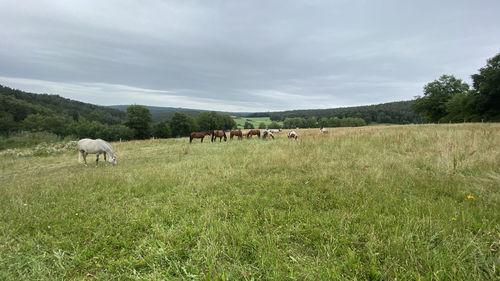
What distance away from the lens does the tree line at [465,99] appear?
1175 inches

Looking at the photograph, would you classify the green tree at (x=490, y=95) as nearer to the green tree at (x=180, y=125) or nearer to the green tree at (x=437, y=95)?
the green tree at (x=437, y=95)

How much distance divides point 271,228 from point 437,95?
69142mm

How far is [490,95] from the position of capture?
2955 cm

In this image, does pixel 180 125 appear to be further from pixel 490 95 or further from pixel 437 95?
pixel 437 95

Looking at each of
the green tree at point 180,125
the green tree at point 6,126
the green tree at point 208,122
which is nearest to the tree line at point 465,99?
the green tree at point 208,122

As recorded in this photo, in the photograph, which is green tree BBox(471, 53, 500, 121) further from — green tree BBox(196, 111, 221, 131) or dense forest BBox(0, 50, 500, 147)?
green tree BBox(196, 111, 221, 131)

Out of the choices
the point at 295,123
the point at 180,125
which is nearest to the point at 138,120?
the point at 180,125

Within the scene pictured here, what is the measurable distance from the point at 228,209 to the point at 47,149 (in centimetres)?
2392

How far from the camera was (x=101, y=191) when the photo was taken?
4.80 meters

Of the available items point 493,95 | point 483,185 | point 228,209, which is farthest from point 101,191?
point 493,95

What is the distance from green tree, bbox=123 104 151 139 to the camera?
183 feet

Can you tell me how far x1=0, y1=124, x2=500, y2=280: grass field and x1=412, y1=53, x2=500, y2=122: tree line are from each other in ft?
130

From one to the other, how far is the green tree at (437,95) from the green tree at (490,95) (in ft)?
49.9

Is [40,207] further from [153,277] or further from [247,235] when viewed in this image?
[247,235]
